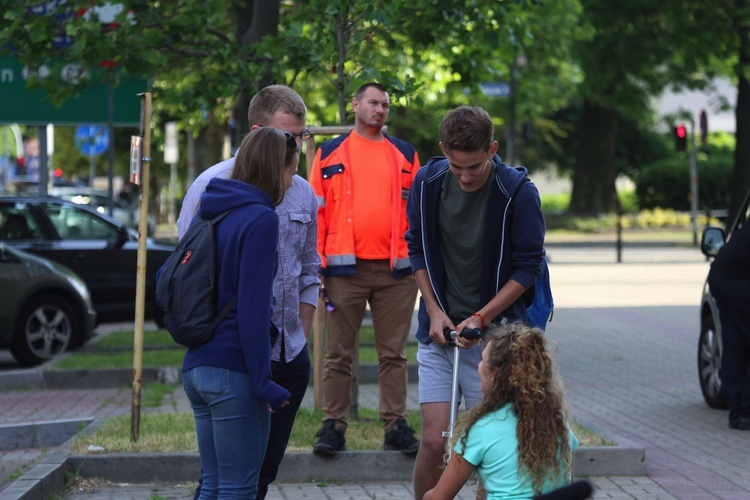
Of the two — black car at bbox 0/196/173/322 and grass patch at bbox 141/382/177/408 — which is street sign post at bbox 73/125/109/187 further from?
grass patch at bbox 141/382/177/408

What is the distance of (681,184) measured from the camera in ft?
152

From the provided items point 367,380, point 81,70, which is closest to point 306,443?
point 367,380

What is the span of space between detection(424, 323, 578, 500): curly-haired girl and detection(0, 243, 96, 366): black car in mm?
9217

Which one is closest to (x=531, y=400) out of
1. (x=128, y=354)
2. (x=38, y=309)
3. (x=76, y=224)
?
(x=128, y=354)

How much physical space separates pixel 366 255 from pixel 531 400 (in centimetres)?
315

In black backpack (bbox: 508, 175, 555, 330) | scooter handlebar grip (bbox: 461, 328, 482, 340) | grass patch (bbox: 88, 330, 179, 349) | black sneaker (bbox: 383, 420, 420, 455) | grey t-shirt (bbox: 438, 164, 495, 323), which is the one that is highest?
grey t-shirt (bbox: 438, 164, 495, 323)

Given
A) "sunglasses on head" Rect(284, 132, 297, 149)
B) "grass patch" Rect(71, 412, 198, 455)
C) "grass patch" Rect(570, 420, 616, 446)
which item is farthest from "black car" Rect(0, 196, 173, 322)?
"sunglasses on head" Rect(284, 132, 297, 149)

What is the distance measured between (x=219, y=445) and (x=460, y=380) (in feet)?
4.14

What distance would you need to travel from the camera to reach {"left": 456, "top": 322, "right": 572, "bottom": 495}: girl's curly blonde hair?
4426 millimetres

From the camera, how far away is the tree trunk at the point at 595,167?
146 feet

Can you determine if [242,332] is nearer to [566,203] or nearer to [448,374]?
[448,374]

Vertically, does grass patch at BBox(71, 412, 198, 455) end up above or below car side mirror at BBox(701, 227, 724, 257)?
below

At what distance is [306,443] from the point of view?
7.89 metres

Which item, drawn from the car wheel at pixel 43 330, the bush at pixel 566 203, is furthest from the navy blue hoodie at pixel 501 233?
the bush at pixel 566 203
